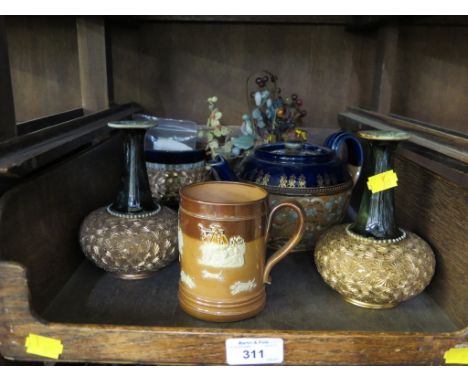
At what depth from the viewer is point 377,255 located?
2.02 ft

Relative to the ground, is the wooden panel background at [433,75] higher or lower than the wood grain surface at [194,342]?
higher

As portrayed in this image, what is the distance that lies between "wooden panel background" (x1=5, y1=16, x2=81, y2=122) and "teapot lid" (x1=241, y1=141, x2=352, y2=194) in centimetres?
69

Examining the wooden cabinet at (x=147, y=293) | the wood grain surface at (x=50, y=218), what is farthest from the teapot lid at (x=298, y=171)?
the wood grain surface at (x=50, y=218)

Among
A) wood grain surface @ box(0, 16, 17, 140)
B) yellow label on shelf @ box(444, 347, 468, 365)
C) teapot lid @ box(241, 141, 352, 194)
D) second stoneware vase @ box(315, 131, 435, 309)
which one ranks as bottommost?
yellow label on shelf @ box(444, 347, 468, 365)

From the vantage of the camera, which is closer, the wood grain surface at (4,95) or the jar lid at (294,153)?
the wood grain surface at (4,95)

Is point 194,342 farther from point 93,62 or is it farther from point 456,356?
point 93,62

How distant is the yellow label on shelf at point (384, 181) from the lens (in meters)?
0.63

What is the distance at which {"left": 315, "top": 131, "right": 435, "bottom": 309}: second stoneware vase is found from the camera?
61 cm

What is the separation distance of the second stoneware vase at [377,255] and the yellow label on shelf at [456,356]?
0.31 feet

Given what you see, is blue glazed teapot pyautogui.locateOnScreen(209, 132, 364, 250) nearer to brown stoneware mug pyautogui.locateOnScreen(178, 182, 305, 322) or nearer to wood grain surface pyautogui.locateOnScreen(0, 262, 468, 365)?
brown stoneware mug pyautogui.locateOnScreen(178, 182, 305, 322)

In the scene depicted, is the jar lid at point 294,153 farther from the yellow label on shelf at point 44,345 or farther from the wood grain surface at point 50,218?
the yellow label on shelf at point 44,345

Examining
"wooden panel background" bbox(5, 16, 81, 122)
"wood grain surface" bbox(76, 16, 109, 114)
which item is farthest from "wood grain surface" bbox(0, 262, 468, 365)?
"wooden panel background" bbox(5, 16, 81, 122)

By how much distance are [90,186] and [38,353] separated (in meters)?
0.33

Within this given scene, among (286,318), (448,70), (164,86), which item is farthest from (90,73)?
(448,70)
